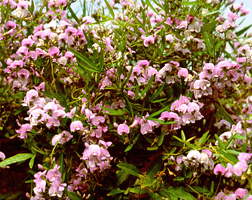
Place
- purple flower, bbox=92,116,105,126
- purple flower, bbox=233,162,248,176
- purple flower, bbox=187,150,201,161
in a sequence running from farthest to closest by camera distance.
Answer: purple flower, bbox=92,116,105,126 < purple flower, bbox=187,150,201,161 < purple flower, bbox=233,162,248,176

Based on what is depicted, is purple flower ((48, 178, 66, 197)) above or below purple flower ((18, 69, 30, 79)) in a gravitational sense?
below

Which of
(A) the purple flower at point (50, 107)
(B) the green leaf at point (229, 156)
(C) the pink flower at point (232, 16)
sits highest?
(C) the pink flower at point (232, 16)

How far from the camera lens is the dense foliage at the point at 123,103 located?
1.08 meters

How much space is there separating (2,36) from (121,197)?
0.85 metres

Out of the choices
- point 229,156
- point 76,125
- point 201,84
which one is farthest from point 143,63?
point 229,156

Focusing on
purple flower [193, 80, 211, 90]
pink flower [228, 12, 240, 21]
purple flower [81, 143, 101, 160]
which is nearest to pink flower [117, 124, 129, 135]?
purple flower [81, 143, 101, 160]

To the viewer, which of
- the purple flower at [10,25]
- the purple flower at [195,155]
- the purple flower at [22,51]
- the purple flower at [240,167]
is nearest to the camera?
the purple flower at [240,167]

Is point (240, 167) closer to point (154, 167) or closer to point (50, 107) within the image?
point (154, 167)

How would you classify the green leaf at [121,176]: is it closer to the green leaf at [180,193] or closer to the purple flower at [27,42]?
the green leaf at [180,193]

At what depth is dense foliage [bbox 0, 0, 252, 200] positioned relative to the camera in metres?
1.08

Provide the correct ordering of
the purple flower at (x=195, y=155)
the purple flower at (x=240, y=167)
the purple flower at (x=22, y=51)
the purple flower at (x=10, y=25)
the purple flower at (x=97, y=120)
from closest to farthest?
the purple flower at (x=240, y=167) < the purple flower at (x=195, y=155) < the purple flower at (x=97, y=120) < the purple flower at (x=22, y=51) < the purple flower at (x=10, y=25)

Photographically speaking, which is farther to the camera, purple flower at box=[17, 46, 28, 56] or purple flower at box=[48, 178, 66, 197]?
purple flower at box=[17, 46, 28, 56]

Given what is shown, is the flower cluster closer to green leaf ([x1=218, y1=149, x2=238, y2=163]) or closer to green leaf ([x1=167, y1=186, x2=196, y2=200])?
green leaf ([x1=167, y1=186, x2=196, y2=200])

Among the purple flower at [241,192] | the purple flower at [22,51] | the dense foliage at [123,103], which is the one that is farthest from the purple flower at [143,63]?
the purple flower at [241,192]
